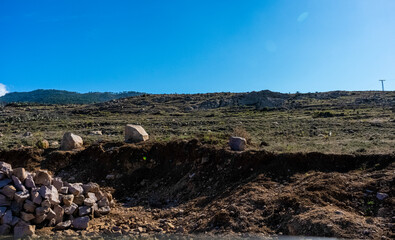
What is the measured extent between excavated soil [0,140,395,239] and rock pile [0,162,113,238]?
0.41m

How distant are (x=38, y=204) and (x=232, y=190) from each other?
598 centimetres

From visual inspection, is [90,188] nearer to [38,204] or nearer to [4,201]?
[38,204]

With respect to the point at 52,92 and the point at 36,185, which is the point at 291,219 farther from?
the point at 52,92

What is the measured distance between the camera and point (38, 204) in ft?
Result: 30.8

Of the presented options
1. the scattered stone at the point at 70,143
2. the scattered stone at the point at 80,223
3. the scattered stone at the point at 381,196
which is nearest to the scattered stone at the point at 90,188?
the scattered stone at the point at 80,223

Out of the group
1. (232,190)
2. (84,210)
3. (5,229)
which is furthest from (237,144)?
(5,229)

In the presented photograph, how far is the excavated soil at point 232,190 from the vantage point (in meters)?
8.05

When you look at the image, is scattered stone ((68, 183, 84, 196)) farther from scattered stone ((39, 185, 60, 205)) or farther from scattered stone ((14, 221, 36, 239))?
scattered stone ((14, 221, 36, 239))

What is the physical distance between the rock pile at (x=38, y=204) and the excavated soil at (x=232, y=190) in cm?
41

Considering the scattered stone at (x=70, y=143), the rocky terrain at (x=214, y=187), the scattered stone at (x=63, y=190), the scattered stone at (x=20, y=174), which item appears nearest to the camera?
the rocky terrain at (x=214, y=187)

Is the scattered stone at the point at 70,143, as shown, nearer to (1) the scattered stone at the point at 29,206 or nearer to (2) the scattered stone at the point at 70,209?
(2) the scattered stone at the point at 70,209

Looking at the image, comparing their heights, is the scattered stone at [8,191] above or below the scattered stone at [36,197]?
above

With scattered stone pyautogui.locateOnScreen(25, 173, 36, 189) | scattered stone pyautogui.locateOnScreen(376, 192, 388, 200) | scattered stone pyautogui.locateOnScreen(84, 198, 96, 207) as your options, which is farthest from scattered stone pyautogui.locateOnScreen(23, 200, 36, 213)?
scattered stone pyautogui.locateOnScreen(376, 192, 388, 200)

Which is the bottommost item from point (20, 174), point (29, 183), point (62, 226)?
point (62, 226)
